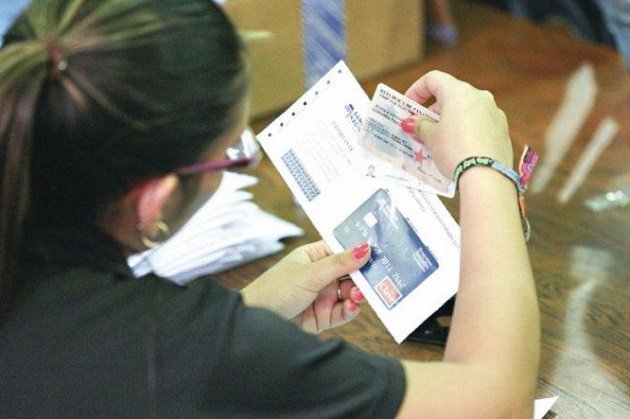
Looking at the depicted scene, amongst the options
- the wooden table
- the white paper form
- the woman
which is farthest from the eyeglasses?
the wooden table

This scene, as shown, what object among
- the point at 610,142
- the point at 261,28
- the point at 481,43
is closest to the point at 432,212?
the point at 610,142

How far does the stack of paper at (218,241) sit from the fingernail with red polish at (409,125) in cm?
35

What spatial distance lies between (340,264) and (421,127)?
0.48ft

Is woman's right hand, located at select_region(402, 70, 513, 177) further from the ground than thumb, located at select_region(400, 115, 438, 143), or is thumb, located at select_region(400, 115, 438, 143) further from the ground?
woman's right hand, located at select_region(402, 70, 513, 177)

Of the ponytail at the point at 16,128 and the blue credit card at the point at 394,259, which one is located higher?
the ponytail at the point at 16,128

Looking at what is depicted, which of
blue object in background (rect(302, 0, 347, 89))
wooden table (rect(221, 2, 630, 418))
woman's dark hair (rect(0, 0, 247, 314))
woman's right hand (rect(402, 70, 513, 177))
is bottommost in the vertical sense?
wooden table (rect(221, 2, 630, 418))

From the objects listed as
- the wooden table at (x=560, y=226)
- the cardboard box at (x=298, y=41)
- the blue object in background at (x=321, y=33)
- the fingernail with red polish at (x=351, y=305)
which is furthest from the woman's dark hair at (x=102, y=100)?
the blue object in background at (x=321, y=33)

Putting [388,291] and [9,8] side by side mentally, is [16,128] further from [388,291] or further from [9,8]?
[9,8]

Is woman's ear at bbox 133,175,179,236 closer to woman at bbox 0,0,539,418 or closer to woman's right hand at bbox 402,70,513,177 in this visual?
woman at bbox 0,0,539,418

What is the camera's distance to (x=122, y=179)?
0.61 metres

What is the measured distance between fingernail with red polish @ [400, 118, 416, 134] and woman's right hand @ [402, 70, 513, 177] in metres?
0.02

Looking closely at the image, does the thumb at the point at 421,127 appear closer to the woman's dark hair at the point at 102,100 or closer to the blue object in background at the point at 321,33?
the woman's dark hair at the point at 102,100

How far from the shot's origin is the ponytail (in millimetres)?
592

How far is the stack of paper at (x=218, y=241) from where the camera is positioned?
1116mm
